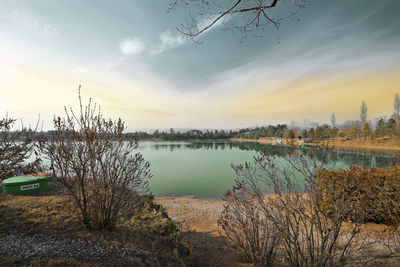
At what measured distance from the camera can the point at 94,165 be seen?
10.4 ft

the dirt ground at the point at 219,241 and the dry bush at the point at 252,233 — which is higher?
the dry bush at the point at 252,233

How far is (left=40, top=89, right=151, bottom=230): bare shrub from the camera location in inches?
117

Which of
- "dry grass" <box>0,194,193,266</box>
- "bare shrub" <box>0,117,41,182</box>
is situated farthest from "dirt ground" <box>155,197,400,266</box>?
"bare shrub" <box>0,117,41,182</box>

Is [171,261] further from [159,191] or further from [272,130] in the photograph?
[272,130]

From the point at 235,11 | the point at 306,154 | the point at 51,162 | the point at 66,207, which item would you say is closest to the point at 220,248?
the point at 306,154

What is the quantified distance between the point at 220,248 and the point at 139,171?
288 centimetres

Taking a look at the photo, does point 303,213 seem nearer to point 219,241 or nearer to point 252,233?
point 252,233

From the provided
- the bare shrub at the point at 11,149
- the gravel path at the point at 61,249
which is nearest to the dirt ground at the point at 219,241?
the gravel path at the point at 61,249

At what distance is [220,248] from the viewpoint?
4266 mm

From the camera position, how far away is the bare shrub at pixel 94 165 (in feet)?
9.76

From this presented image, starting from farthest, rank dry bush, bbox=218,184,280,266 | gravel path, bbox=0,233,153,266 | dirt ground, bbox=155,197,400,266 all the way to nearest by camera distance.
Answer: dirt ground, bbox=155,197,400,266
dry bush, bbox=218,184,280,266
gravel path, bbox=0,233,153,266

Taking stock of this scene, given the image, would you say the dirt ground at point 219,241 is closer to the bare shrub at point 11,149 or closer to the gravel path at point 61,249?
the gravel path at point 61,249

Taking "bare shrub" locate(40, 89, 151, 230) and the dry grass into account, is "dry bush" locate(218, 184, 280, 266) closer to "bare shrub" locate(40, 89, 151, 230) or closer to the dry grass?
the dry grass

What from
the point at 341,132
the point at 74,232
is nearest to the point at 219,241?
the point at 74,232
